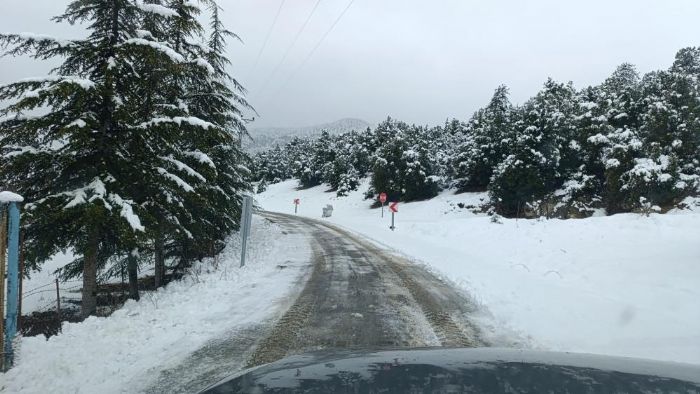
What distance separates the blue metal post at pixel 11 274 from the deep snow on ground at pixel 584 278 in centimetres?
566

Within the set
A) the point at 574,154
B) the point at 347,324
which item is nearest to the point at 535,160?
the point at 574,154

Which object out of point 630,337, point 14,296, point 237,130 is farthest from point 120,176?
point 630,337

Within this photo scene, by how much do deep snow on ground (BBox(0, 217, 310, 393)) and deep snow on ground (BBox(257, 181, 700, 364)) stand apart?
4.00m

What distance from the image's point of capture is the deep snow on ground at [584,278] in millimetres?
5945

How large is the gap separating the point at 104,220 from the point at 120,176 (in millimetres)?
1575

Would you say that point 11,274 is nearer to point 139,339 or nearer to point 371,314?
point 139,339

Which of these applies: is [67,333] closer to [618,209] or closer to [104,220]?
[104,220]

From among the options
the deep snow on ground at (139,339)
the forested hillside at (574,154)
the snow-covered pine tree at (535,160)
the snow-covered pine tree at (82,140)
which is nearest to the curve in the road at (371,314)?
the deep snow on ground at (139,339)

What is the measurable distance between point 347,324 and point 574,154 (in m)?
32.4

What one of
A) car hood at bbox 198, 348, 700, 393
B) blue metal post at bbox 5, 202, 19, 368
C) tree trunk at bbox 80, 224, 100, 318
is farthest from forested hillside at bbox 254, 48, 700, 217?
blue metal post at bbox 5, 202, 19, 368

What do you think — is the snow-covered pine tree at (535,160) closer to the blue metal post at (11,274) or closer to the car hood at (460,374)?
the car hood at (460,374)

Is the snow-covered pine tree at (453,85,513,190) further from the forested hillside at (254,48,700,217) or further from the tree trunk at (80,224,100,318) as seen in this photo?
the tree trunk at (80,224,100,318)

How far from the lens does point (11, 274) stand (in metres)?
4.52

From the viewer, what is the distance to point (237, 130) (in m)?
17.3
